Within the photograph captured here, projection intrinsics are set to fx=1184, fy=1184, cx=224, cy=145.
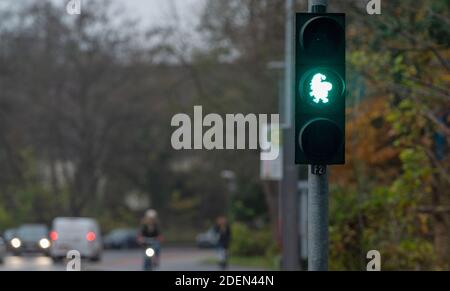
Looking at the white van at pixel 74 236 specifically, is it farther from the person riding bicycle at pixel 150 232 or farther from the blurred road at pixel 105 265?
the person riding bicycle at pixel 150 232

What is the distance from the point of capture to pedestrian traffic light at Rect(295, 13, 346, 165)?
9.49 m

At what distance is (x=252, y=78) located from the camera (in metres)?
44.8

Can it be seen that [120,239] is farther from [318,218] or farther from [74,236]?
[318,218]

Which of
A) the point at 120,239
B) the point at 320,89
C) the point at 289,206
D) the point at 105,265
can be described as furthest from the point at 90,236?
the point at 120,239

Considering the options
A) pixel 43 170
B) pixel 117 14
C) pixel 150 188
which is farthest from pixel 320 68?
pixel 150 188

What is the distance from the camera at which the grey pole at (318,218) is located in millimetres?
9812

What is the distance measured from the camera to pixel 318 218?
9.84 metres

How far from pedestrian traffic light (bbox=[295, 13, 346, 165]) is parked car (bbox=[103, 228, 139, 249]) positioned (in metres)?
71.2

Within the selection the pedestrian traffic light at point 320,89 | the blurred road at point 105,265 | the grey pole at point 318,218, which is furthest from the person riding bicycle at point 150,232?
the pedestrian traffic light at point 320,89

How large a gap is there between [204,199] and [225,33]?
5017cm

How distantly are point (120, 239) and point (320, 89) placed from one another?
235 ft
